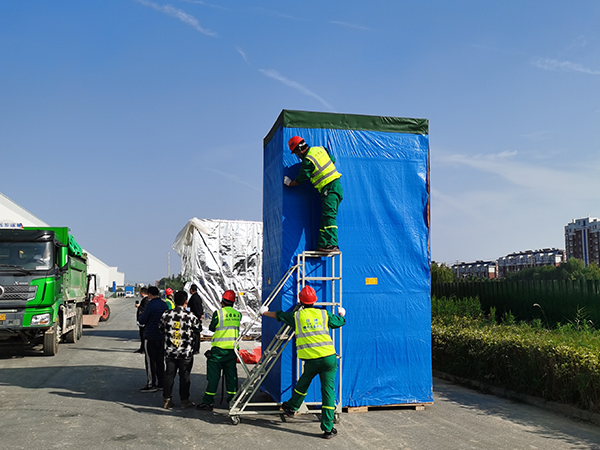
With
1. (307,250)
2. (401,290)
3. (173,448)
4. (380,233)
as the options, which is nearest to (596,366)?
(401,290)

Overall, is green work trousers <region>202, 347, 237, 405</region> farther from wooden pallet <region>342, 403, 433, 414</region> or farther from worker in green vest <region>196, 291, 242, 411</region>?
wooden pallet <region>342, 403, 433, 414</region>

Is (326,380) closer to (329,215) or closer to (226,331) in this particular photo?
(226,331)

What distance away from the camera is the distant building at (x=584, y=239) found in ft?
366

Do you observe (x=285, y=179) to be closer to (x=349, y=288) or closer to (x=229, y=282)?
(x=349, y=288)

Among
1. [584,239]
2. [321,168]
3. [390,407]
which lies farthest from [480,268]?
[321,168]

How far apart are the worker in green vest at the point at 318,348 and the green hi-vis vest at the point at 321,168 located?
5.70 feet

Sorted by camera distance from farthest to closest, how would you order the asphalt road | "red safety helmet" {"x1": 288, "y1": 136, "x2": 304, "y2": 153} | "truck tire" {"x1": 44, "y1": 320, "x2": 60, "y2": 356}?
1. "truck tire" {"x1": 44, "y1": 320, "x2": 60, "y2": 356}
2. "red safety helmet" {"x1": 288, "y1": 136, "x2": 304, "y2": 153}
3. the asphalt road

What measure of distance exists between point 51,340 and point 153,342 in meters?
6.53

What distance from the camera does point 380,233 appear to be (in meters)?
8.95

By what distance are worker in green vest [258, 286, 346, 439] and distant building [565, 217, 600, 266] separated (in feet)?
381

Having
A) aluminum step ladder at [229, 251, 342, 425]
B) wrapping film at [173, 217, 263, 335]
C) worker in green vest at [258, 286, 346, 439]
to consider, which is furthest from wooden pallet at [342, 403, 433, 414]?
wrapping film at [173, 217, 263, 335]

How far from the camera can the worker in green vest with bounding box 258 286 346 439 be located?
714 centimetres

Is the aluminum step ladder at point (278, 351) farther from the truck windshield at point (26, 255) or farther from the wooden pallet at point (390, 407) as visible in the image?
the truck windshield at point (26, 255)

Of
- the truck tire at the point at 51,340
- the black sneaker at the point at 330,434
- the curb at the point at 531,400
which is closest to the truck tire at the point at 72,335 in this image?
the truck tire at the point at 51,340
